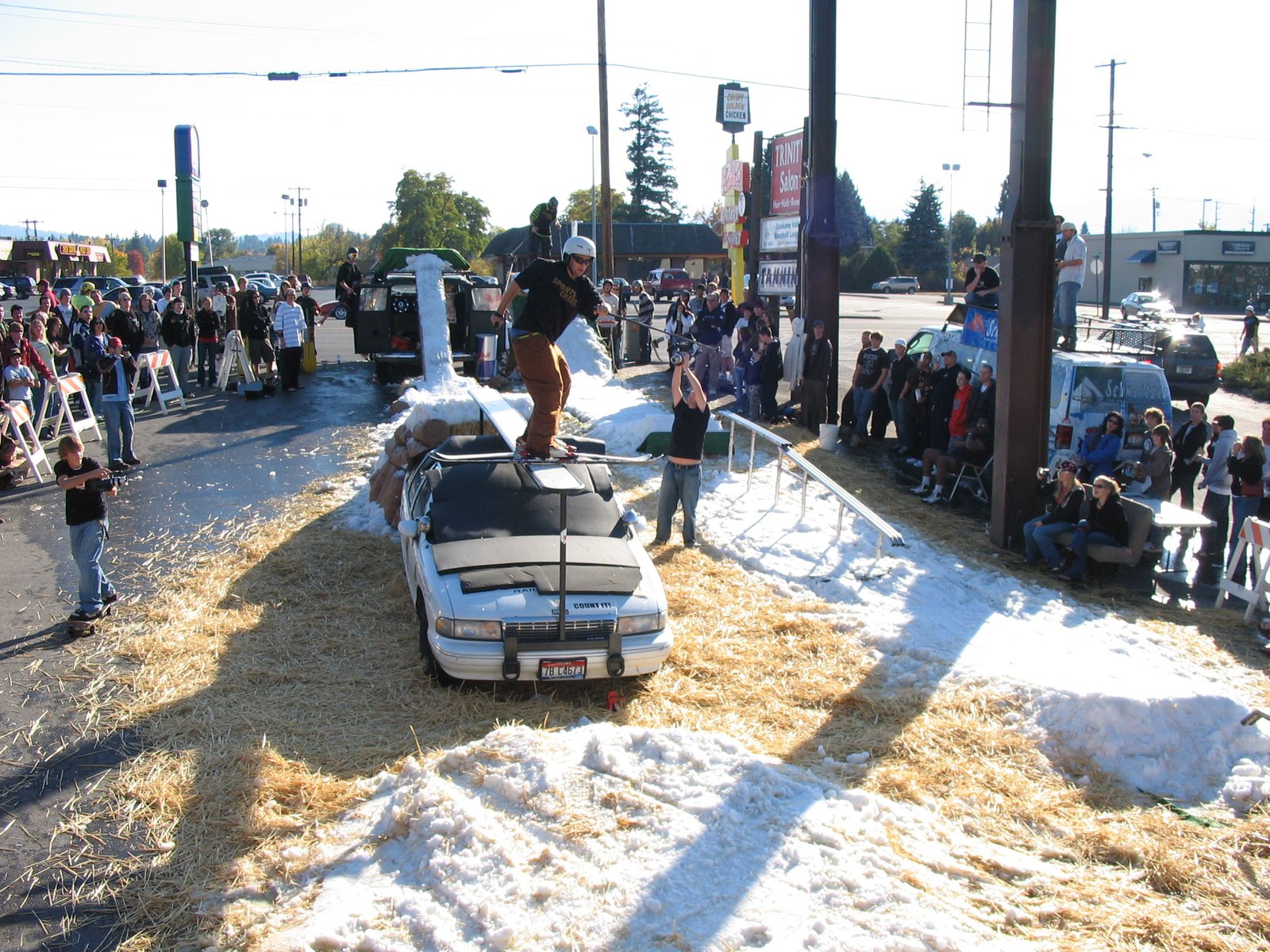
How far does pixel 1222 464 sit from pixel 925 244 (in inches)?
3123

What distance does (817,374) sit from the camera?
53.3ft

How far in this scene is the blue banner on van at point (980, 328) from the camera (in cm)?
1451

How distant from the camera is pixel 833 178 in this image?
16.1 metres

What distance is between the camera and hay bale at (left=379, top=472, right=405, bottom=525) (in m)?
11.3

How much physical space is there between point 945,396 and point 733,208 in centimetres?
1050

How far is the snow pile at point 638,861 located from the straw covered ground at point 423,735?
31 cm

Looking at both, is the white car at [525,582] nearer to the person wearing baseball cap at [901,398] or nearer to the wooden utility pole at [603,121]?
the person wearing baseball cap at [901,398]

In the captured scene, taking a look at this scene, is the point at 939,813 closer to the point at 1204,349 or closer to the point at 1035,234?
the point at 1035,234

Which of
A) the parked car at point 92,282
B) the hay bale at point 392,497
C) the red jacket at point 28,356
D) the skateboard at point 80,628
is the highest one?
the parked car at point 92,282

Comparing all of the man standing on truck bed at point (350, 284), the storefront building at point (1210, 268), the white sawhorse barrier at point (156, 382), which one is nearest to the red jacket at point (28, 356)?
the white sawhorse barrier at point (156, 382)

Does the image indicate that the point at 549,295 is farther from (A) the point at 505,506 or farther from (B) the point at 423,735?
(B) the point at 423,735

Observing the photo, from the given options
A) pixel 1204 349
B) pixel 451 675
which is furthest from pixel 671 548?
pixel 1204 349

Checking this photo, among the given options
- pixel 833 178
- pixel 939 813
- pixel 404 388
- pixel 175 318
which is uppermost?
Result: pixel 833 178

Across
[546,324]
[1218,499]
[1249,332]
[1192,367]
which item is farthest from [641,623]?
[1249,332]
